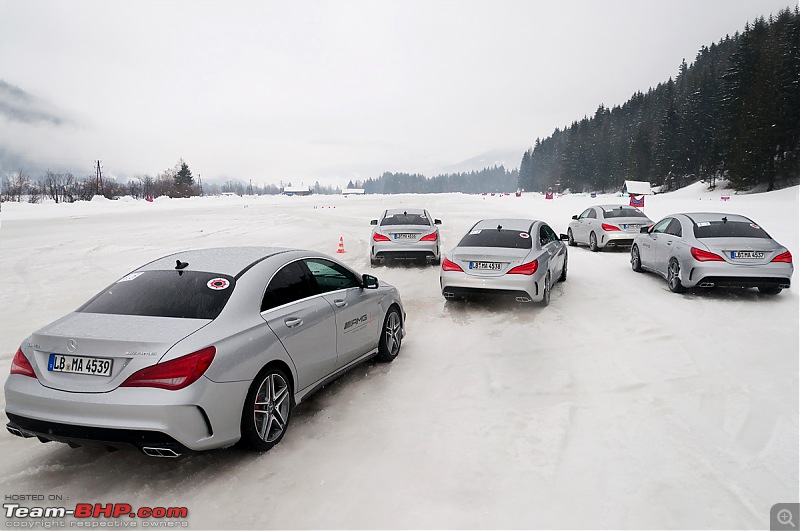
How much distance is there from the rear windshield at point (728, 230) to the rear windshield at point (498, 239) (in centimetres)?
350

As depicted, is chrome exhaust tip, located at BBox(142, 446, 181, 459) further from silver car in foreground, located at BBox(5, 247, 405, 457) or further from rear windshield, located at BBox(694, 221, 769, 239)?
rear windshield, located at BBox(694, 221, 769, 239)

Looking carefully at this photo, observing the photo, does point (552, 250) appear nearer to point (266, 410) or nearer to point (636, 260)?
point (636, 260)

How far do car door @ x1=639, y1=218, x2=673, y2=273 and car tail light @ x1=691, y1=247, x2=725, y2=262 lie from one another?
1278mm

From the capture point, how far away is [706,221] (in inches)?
384

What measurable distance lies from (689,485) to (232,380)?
3.33m

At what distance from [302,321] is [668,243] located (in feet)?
28.6

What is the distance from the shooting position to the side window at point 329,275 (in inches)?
200

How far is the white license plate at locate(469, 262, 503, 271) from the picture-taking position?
26.8 feet

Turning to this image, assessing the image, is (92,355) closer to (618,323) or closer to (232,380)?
(232,380)

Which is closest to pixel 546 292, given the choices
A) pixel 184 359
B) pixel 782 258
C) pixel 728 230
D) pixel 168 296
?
pixel 728 230

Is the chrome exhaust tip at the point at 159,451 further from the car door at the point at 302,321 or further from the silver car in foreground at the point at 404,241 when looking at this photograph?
the silver car in foreground at the point at 404,241

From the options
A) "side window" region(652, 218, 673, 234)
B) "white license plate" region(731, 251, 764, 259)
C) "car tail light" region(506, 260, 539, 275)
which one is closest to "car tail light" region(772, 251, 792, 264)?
"white license plate" region(731, 251, 764, 259)

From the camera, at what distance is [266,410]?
3.98 metres

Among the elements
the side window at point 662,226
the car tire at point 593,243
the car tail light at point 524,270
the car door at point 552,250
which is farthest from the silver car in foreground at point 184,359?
the car tire at point 593,243
